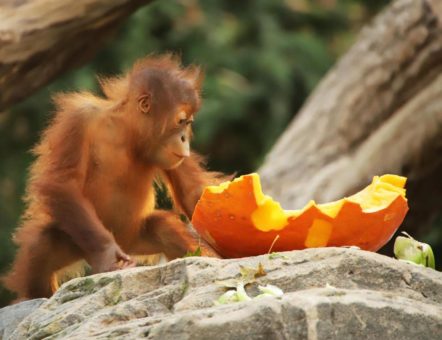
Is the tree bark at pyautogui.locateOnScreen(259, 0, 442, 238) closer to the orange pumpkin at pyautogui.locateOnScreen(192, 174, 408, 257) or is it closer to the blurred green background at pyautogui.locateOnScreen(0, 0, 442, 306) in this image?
the orange pumpkin at pyautogui.locateOnScreen(192, 174, 408, 257)

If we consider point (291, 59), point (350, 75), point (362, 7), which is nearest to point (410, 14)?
point (350, 75)

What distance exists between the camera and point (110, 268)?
3.86m

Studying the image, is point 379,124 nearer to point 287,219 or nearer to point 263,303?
point 287,219

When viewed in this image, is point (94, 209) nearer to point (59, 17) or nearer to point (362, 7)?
point (59, 17)

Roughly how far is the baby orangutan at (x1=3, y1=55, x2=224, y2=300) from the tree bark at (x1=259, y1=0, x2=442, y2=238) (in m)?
1.66


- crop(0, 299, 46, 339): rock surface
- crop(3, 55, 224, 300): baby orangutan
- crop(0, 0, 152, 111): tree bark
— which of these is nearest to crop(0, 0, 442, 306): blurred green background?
crop(0, 0, 152, 111): tree bark

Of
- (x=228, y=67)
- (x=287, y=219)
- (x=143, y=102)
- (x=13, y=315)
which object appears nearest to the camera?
(x=287, y=219)

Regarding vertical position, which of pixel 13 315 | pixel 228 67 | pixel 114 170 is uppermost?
pixel 114 170

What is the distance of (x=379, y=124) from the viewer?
6086 millimetres

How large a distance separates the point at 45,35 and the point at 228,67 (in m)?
5.34

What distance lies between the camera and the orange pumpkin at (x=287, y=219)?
10.8 ft

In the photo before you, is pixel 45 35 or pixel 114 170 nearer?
pixel 114 170

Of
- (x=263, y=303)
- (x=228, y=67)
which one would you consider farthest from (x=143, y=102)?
(x=228, y=67)

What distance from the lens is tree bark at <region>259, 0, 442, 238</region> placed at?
5.90 m
